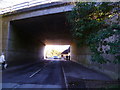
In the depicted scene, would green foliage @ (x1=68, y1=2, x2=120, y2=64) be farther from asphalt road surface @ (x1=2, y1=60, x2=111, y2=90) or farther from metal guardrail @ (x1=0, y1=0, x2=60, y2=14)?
metal guardrail @ (x1=0, y1=0, x2=60, y2=14)

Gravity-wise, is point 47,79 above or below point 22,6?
below

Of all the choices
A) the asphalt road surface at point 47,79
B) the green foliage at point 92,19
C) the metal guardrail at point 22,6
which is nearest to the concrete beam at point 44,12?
the metal guardrail at point 22,6

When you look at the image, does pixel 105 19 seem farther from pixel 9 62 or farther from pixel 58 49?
pixel 58 49

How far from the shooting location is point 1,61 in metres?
14.6

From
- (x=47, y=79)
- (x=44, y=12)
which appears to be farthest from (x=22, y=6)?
(x=47, y=79)

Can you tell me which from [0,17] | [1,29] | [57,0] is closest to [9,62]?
[1,29]

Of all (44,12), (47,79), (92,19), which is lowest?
(47,79)

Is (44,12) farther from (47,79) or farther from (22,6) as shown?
(47,79)

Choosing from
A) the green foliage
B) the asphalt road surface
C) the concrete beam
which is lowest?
the asphalt road surface

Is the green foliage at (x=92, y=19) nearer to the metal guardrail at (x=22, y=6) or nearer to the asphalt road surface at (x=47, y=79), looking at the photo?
the asphalt road surface at (x=47, y=79)

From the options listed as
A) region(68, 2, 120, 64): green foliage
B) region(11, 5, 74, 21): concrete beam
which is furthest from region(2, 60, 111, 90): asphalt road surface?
region(11, 5, 74, 21): concrete beam

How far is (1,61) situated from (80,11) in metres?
11.7

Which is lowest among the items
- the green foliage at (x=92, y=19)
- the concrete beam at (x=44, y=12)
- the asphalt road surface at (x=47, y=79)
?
the asphalt road surface at (x=47, y=79)

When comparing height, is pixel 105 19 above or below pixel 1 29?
below
